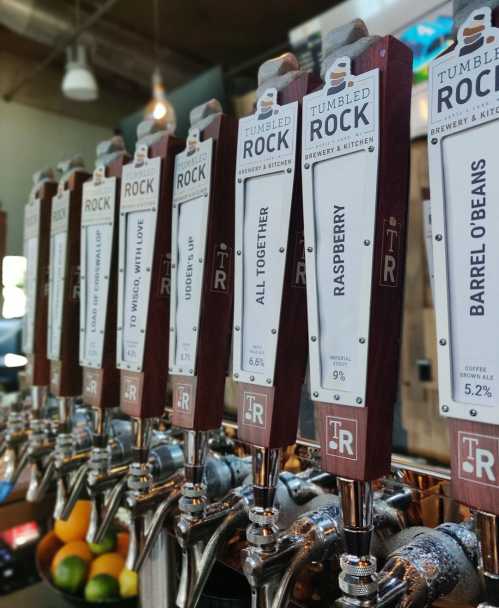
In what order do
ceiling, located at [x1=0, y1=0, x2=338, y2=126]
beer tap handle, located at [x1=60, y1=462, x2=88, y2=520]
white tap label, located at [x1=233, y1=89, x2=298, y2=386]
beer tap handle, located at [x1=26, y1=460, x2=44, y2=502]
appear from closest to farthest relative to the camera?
white tap label, located at [x1=233, y1=89, x2=298, y2=386]
beer tap handle, located at [x1=60, y1=462, x2=88, y2=520]
beer tap handle, located at [x1=26, y1=460, x2=44, y2=502]
ceiling, located at [x1=0, y1=0, x2=338, y2=126]

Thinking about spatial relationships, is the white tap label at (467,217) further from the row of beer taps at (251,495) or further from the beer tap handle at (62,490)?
the beer tap handle at (62,490)

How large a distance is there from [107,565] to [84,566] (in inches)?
1.7

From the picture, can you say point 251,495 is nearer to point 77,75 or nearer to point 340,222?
point 340,222

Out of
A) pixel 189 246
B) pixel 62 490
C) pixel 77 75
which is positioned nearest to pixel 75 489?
pixel 62 490

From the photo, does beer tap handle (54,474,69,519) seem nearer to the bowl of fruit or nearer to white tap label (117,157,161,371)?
the bowl of fruit

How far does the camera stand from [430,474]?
26.2 inches

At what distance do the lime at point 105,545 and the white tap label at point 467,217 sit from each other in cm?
82

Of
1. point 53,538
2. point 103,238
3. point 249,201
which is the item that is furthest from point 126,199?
point 53,538

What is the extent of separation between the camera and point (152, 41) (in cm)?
404

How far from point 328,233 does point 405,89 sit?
0.15 meters

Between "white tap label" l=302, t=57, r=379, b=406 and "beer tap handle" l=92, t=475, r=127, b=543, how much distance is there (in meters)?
0.42

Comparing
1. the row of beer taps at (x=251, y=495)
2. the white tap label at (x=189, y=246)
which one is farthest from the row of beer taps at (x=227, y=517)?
the white tap label at (x=189, y=246)

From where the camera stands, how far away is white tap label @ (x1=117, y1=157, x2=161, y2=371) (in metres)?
0.76

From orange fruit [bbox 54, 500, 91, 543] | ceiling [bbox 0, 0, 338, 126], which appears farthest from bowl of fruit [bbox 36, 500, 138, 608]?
ceiling [bbox 0, 0, 338, 126]
